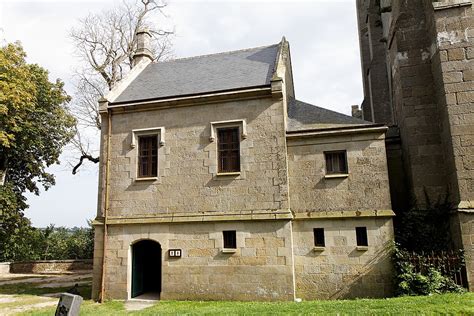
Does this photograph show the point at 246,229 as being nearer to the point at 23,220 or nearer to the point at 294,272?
the point at 294,272

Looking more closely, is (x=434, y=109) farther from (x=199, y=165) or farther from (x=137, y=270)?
(x=137, y=270)

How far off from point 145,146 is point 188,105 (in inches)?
94.9

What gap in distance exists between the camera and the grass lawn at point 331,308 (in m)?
8.45

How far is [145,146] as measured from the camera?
1405cm

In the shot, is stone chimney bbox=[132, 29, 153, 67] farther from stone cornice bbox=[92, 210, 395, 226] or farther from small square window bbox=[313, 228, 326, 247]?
small square window bbox=[313, 228, 326, 247]

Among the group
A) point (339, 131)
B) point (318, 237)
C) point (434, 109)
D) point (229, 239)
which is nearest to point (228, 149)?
point (229, 239)

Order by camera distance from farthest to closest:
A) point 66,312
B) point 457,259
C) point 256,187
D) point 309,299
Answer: point 256,187
point 309,299
point 457,259
point 66,312

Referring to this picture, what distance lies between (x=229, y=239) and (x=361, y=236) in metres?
4.51

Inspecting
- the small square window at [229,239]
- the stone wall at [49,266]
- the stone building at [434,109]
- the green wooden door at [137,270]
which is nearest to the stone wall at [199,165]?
the small square window at [229,239]

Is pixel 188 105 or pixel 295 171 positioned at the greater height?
pixel 188 105

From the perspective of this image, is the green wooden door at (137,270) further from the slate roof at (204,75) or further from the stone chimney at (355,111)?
the stone chimney at (355,111)

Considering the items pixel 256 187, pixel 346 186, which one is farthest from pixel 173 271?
pixel 346 186

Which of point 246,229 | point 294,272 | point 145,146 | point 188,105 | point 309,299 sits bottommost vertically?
point 309,299

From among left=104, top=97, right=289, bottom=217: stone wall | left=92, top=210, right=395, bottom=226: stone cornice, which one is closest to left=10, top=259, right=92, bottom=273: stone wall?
left=92, top=210, right=395, bottom=226: stone cornice
